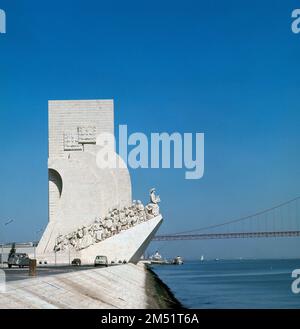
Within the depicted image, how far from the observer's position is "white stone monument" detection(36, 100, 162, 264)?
28.8 meters

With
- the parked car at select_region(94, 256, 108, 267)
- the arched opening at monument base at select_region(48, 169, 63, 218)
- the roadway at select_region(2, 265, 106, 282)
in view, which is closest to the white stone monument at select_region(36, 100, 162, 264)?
the arched opening at monument base at select_region(48, 169, 63, 218)

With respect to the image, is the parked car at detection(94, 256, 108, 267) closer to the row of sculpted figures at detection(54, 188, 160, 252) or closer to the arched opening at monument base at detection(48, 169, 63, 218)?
the row of sculpted figures at detection(54, 188, 160, 252)

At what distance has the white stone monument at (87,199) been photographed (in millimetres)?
28844

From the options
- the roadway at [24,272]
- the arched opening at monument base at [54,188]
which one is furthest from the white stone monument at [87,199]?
the roadway at [24,272]

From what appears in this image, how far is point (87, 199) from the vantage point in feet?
104

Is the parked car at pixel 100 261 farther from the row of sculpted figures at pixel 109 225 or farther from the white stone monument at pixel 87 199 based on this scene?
the row of sculpted figures at pixel 109 225

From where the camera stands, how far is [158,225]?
101 ft

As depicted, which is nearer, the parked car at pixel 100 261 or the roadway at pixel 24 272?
the roadway at pixel 24 272

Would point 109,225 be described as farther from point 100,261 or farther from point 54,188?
point 100,261

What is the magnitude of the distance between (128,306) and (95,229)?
1667cm

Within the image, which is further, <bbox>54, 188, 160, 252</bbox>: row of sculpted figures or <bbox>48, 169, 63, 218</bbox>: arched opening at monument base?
<bbox>48, 169, 63, 218</bbox>: arched opening at monument base

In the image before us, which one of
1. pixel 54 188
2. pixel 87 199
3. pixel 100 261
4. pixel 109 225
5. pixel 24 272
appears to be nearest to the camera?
pixel 24 272

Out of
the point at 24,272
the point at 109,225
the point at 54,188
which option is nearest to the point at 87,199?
the point at 54,188
